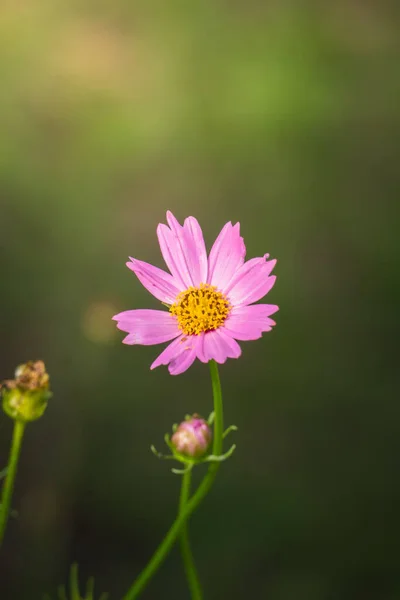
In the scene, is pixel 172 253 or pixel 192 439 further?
pixel 172 253

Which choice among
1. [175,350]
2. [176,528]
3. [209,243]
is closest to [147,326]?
[175,350]

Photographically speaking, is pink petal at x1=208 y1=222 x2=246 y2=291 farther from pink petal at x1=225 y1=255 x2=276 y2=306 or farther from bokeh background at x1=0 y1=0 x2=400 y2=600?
bokeh background at x1=0 y1=0 x2=400 y2=600

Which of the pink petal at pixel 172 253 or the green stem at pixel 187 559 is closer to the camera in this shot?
the green stem at pixel 187 559

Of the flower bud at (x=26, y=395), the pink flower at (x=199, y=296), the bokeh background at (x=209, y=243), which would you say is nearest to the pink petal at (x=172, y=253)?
the pink flower at (x=199, y=296)

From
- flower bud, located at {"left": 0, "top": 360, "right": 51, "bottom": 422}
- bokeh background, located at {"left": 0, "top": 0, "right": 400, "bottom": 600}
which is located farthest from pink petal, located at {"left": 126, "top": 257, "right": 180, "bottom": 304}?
bokeh background, located at {"left": 0, "top": 0, "right": 400, "bottom": 600}

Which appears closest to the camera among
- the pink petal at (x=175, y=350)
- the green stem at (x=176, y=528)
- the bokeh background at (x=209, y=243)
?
the green stem at (x=176, y=528)

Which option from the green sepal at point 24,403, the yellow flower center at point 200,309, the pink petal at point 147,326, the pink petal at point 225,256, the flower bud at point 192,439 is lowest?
the flower bud at point 192,439

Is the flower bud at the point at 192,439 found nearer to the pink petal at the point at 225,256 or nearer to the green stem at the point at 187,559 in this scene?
the green stem at the point at 187,559

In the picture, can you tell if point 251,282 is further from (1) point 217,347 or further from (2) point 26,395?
(2) point 26,395
